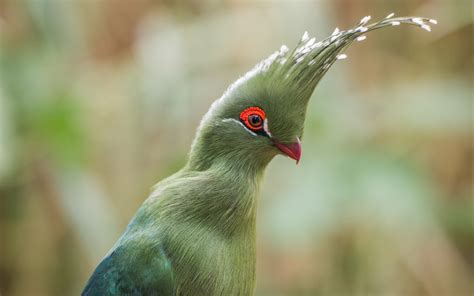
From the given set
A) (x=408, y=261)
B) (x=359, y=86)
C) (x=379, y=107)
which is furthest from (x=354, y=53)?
(x=408, y=261)

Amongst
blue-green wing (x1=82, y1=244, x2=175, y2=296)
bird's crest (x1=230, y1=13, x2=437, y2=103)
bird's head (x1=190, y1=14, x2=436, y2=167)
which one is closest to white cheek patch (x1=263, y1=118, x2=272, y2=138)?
bird's head (x1=190, y1=14, x2=436, y2=167)

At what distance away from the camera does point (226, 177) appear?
2.22 metres

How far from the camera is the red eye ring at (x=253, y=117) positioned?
2.18 m

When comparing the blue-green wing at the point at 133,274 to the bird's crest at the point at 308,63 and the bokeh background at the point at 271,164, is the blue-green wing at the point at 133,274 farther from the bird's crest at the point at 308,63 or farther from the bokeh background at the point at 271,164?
the bokeh background at the point at 271,164

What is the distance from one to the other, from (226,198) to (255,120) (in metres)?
0.25

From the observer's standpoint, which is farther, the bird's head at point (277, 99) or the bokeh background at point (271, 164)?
the bokeh background at point (271, 164)

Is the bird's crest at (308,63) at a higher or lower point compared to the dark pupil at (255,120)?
higher

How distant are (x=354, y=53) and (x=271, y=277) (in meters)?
1.83

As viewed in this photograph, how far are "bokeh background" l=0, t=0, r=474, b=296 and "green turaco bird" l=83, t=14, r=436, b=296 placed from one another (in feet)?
6.92

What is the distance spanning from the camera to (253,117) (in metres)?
2.18

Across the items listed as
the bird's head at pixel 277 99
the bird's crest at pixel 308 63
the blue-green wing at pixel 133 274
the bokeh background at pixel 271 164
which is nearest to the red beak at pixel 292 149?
the bird's head at pixel 277 99

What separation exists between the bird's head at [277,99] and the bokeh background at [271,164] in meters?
2.17

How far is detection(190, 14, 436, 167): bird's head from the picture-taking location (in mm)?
2160

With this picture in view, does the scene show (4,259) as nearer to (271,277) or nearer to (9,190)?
(9,190)
